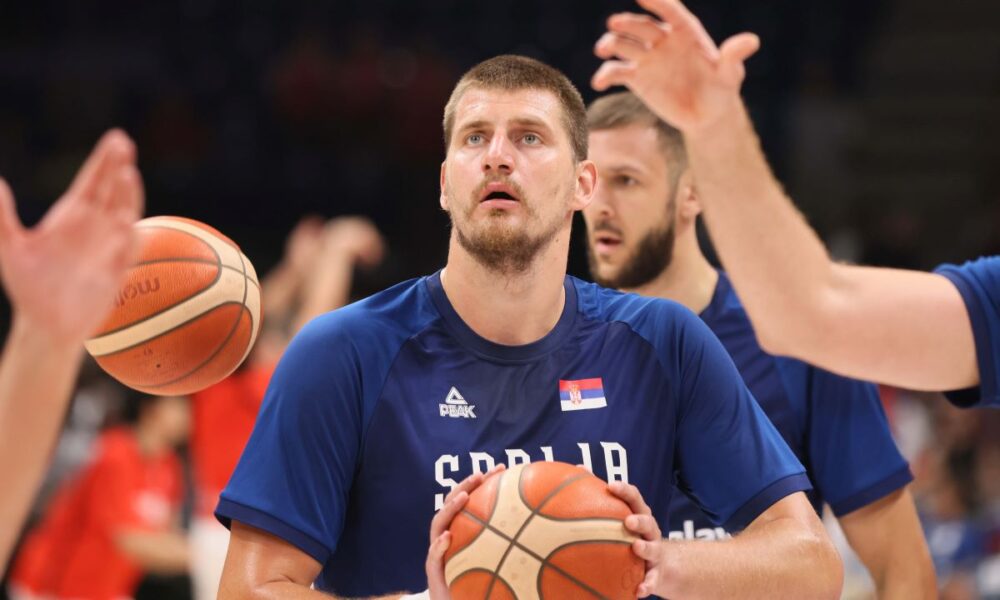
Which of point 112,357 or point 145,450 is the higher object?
point 112,357

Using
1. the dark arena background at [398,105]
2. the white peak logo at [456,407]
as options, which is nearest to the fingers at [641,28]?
the white peak logo at [456,407]

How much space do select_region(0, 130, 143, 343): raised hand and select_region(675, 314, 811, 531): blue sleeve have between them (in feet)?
6.52

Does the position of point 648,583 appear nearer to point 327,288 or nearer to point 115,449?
point 327,288

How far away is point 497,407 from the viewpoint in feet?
11.7

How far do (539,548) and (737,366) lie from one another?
1.73m

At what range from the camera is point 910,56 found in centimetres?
1473

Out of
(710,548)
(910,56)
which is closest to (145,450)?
(710,548)

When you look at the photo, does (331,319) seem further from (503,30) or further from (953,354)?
(503,30)

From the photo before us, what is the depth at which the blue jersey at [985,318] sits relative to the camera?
8.05 feet

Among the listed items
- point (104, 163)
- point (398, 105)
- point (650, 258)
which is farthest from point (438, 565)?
point (398, 105)

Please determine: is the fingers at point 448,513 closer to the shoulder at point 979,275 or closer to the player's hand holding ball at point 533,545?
the player's hand holding ball at point 533,545

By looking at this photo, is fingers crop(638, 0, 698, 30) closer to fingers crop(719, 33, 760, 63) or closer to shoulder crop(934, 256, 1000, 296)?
fingers crop(719, 33, 760, 63)

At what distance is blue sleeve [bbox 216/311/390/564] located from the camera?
335cm

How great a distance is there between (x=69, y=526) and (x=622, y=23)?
773 centimetres
